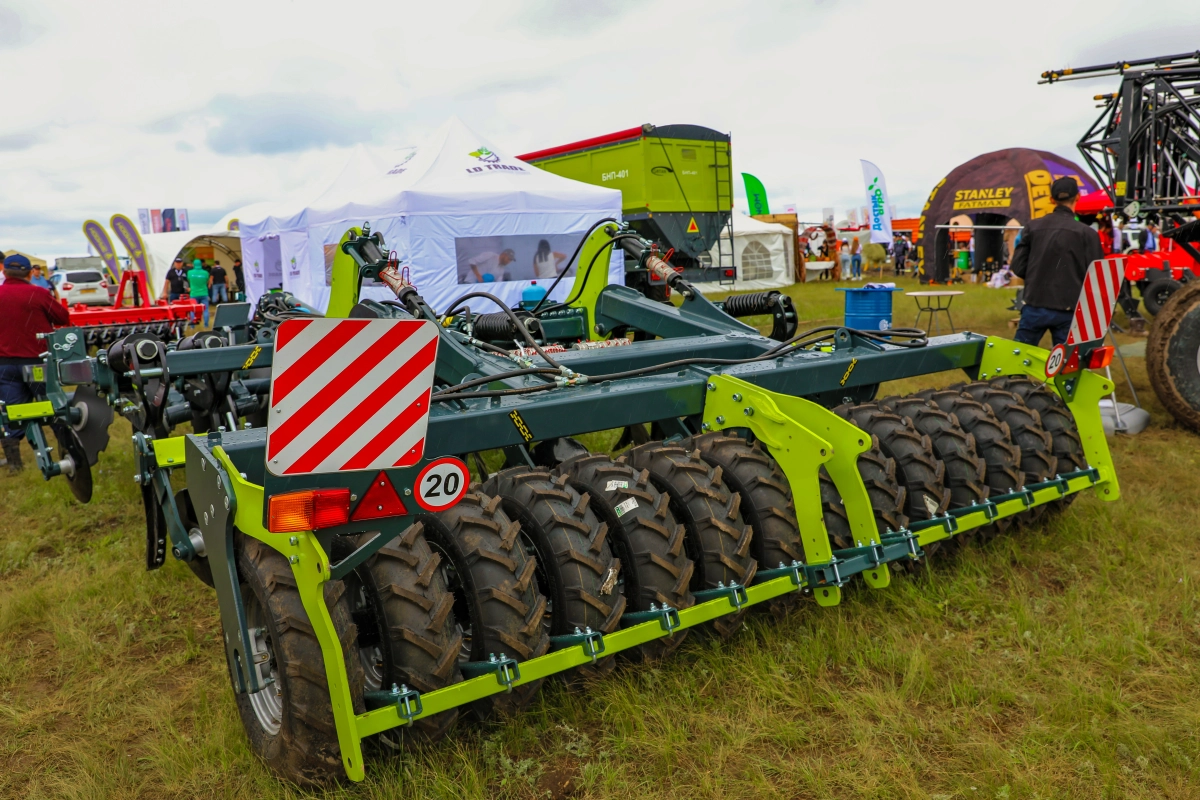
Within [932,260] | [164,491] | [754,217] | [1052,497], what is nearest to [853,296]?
[1052,497]

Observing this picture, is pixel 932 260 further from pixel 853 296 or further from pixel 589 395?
pixel 589 395

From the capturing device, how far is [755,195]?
90.8 feet

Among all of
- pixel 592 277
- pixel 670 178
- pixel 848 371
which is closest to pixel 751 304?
pixel 592 277

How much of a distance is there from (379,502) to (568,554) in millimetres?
711

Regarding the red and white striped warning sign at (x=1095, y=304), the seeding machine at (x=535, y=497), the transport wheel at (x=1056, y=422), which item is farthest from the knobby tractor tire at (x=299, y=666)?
the red and white striped warning sign at (x=1095, y=304)

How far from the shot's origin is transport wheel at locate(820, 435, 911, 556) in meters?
3.26

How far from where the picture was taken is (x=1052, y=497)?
3.84 metres

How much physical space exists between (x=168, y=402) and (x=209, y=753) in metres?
3.75

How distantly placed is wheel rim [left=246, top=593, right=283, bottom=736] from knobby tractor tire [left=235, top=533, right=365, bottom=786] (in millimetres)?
145

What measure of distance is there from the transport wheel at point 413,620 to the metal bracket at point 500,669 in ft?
0.18

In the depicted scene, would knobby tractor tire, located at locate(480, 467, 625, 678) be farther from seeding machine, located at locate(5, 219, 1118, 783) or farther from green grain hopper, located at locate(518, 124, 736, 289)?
green grain hopper, located at locate(518, 124, 736, 289)

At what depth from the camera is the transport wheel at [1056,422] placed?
Result: 4.06 meters

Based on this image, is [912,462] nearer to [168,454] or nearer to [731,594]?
[731,594]

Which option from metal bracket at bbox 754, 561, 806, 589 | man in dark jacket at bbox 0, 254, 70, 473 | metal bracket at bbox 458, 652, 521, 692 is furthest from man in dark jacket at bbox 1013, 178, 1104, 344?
man in dark jacket at bbox 0, 254, 70, 473
